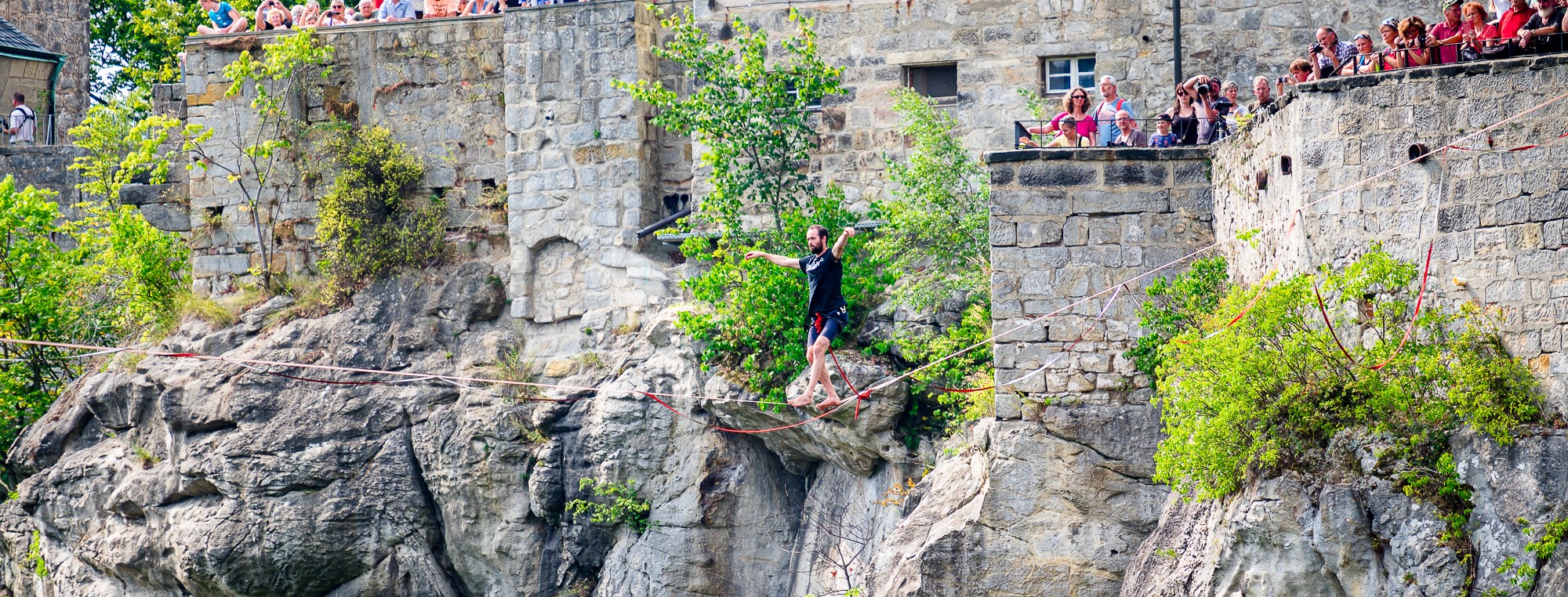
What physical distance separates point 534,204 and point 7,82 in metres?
14.3

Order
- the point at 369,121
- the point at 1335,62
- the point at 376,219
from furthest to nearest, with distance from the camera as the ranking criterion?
the point at 369,121
the point at 376,219
the point at 1335,62

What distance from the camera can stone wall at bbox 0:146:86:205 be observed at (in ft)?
100

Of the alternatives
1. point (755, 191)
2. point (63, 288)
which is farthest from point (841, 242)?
point (63, 288)

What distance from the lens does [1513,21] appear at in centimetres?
1308

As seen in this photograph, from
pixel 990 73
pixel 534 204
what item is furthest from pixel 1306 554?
pixel 534 204

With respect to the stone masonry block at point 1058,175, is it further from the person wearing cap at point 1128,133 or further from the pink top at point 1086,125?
the pink top at point 1086,125

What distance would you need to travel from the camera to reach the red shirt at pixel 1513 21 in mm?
12992

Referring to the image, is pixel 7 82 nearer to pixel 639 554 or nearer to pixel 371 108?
pixel 371 108

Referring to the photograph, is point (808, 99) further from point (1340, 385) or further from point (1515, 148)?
point (1515, 148)

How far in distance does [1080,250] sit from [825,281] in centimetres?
209

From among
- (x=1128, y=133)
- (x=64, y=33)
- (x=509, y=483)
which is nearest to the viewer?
(x=1128, y=133)

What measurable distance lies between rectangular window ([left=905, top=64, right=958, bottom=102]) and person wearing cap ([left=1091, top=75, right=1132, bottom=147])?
2628 millimetres

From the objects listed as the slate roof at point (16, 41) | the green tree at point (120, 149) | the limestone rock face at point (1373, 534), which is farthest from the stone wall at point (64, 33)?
the limestone rock face at point (1373, 534)

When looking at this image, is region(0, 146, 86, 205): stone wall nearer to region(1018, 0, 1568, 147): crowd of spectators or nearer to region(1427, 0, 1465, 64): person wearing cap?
region(1018, 0, 1568, 147): crowd of spectators
